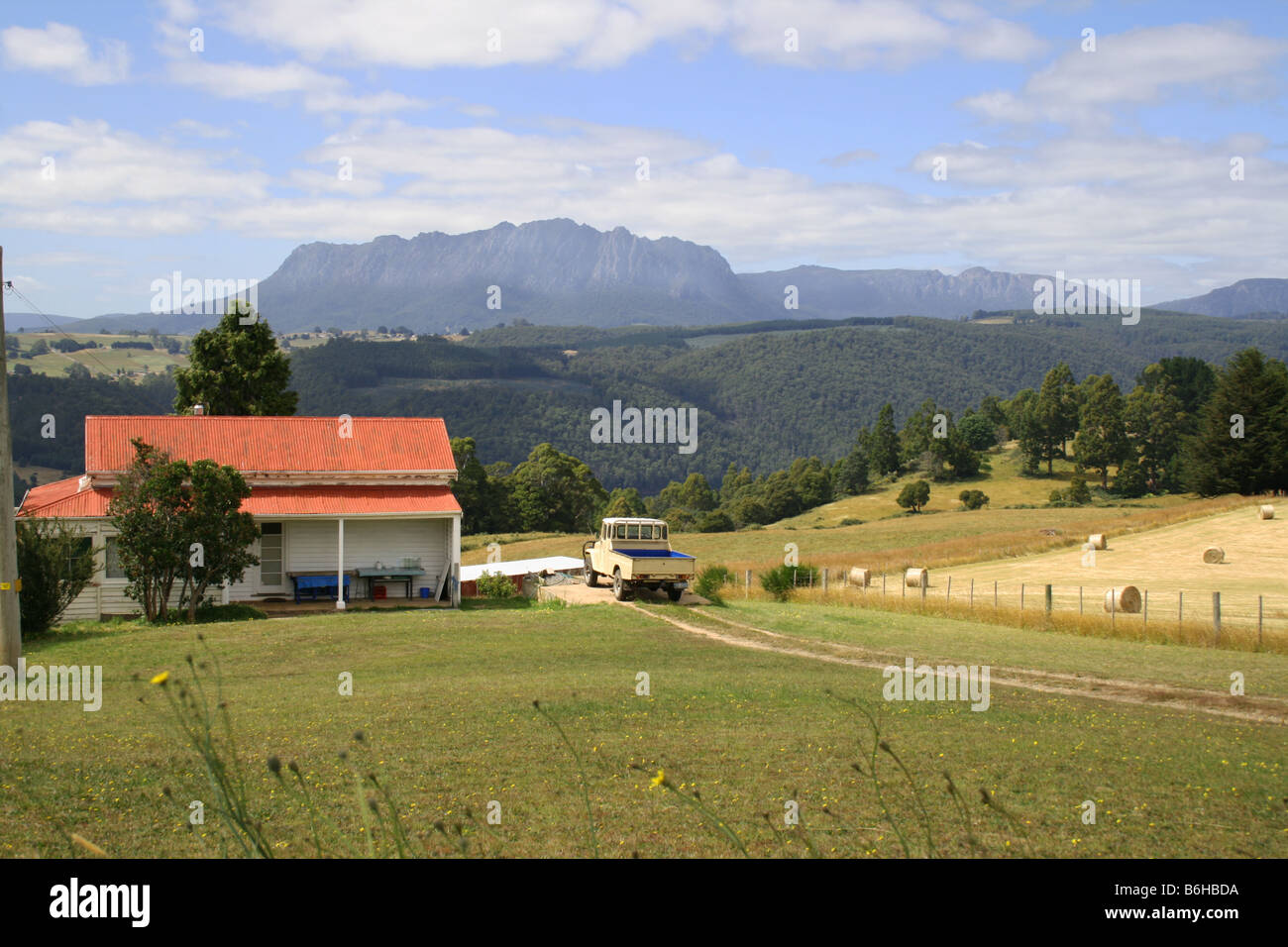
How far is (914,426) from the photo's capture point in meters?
132

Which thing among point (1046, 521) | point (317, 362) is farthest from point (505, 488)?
point (317, 362)

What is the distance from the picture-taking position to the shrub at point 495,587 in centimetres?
3062

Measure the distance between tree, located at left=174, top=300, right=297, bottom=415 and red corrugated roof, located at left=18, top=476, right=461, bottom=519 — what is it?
10.6 m

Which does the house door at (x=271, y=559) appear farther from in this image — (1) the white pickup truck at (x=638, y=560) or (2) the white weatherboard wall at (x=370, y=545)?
(1) the white pickup truck at (x=638, y=560)

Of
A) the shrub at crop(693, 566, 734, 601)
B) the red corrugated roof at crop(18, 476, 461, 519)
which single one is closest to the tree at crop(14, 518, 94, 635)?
the red corrugated roof at crop(18, 476, 461, 519)

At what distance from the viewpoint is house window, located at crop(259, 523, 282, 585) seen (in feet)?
92.3

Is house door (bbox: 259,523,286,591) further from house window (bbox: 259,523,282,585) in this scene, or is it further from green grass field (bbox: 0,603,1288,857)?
green grass field (bbox: 0,603,1288,857)

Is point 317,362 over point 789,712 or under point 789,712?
over

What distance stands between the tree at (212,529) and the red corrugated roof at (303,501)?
2191mm

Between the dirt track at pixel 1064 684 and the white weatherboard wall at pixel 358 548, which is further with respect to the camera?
the white weatherboard wall at pixel 358 548

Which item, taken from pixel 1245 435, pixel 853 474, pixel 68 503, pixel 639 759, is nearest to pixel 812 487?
pixel 853 474

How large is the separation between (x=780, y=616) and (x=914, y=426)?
11293 cm

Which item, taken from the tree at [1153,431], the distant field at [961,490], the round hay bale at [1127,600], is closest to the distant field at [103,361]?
the distant field at [961,490]
